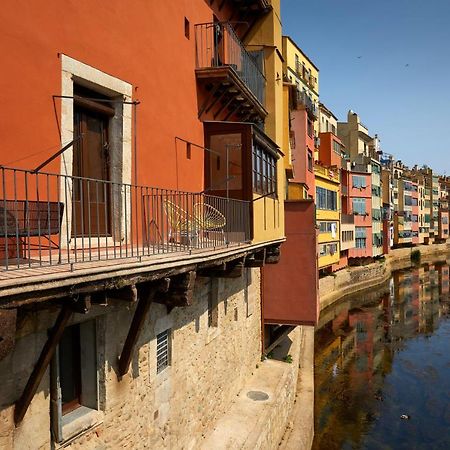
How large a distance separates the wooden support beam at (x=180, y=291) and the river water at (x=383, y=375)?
12.7 metres

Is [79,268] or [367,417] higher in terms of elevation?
[79,268]

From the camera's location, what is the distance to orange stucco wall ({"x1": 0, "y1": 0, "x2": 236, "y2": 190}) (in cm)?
559

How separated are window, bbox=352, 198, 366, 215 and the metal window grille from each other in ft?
142

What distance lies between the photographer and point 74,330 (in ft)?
20.8

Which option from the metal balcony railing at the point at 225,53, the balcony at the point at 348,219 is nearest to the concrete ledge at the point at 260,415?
the metal balcony railing at the point at 225,53

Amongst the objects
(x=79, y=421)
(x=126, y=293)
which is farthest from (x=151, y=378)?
(x=126, y=293)

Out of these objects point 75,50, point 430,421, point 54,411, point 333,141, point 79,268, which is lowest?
point 430,421

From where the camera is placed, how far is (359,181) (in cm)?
5044

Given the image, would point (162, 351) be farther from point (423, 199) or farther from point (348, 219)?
point (423, 199)

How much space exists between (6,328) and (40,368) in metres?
1.61

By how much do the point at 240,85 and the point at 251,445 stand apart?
8800 millimetres

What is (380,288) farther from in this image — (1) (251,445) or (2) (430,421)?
(1) (251,445)

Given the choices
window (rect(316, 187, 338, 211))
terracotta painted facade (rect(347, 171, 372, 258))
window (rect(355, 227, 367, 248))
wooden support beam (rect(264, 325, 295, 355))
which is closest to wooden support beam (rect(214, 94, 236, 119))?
wooden support beam (rect(264, 325, 295, 355))

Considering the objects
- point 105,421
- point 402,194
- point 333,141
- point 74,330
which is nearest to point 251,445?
point 105,421
